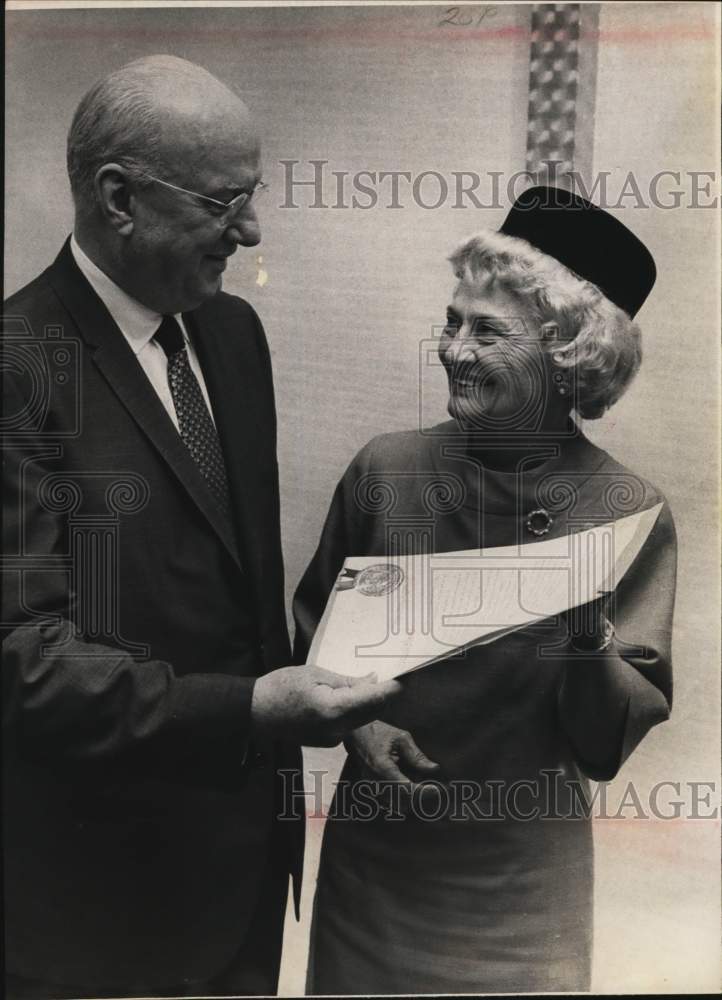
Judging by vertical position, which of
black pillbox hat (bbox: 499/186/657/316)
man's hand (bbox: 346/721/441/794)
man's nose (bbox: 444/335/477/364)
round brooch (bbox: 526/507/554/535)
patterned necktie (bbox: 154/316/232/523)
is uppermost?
black pillbox hat (bbox: 499/186/657/316)

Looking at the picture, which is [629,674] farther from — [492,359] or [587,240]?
[587,240]

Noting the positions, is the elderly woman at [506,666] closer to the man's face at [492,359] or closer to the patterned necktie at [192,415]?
the man's face at [492,359]

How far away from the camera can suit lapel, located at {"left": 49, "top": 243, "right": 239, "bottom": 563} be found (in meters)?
2.76

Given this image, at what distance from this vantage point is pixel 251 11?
295 centimetres

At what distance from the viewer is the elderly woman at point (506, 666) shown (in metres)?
2.87

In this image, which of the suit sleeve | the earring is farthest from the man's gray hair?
the earring

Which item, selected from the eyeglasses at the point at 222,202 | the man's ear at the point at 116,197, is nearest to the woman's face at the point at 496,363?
the eyeglasses at the point at 222,202

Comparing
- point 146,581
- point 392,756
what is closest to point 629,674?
point 392,756

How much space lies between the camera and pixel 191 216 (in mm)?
2762

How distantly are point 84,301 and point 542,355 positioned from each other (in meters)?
1.00

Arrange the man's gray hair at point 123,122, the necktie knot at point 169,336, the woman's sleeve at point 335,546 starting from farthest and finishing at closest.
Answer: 1. the woman's sleeve at point 335,546
2. the necktie knot at point 169,336
3. the man's gray hair at point 123,122

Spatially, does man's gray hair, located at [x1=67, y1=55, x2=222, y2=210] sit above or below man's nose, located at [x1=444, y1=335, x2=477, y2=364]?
above

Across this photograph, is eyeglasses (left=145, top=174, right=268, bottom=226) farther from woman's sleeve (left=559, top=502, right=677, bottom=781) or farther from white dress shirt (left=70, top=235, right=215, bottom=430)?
woman's sleeve (left=559, top=502, right=677, bottom=781)

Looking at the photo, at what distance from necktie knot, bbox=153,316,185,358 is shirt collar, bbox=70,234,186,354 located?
14 mm
